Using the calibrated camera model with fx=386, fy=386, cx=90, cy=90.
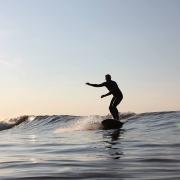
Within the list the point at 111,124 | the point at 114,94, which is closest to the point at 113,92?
the point at 114,94

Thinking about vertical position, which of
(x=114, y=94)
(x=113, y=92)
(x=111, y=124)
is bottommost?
(x=111, y=124)

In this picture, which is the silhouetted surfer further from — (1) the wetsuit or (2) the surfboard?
(2) the surfboard

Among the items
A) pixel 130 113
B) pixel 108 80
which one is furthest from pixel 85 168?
pixel 130 113

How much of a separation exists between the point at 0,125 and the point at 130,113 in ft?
44.2

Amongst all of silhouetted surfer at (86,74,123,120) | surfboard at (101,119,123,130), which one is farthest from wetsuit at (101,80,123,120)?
surfboard at (101,119,123,130)

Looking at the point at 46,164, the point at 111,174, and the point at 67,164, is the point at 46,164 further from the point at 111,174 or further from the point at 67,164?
the point at 111,174

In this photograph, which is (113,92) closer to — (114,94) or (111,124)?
(114,94)

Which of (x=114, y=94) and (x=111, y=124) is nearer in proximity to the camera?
(x=111, y=124)

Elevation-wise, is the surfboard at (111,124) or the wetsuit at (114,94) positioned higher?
the wetsuit at (114,94)

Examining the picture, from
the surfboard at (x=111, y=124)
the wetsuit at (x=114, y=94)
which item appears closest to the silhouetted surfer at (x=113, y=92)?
the wetsuit at (x=114, y=94)

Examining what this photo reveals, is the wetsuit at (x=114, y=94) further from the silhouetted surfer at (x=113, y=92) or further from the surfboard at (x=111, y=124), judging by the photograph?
the surfboard at (x=111, y=124)

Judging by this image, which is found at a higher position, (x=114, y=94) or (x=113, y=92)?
(x=113, y=92)

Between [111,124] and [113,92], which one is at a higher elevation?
[113,92]

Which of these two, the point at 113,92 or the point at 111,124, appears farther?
the point at 113,92
